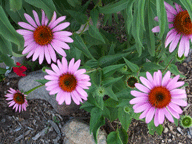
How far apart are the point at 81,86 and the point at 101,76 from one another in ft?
0.74

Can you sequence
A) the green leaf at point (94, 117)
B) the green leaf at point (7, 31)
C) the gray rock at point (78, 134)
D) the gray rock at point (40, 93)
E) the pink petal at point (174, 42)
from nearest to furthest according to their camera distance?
the green leaf at point (7, 31) → the pink petal at point (174, 42) → the green leaf at point (94, 117) → the gray rock at point (78, 134) → the gray rock at point (40, 93)

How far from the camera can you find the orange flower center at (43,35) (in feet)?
3.78

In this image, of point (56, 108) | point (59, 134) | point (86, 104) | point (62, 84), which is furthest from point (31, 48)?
point (59, 134)

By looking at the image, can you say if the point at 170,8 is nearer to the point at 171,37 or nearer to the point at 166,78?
the point at 171,37

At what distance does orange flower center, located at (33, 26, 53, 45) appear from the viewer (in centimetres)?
115

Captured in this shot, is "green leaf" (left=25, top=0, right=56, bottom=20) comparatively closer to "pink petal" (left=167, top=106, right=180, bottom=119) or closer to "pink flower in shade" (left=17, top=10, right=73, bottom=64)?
"pink flower in shade" (left=17, top=10, right=73, bottom=64)

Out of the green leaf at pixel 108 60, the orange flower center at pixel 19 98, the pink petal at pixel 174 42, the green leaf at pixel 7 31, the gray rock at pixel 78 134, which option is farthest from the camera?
the gray rock at pixel 78 134

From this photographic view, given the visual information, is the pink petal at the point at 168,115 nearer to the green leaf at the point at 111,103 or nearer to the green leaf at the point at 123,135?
the green leaf at the point at 111,103

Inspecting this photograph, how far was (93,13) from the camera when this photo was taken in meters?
1.34

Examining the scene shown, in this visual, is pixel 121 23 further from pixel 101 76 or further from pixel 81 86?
pixel 81 86

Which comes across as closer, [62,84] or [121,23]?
[62,84]

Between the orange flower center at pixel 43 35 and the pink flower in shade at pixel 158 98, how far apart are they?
58 centimetres

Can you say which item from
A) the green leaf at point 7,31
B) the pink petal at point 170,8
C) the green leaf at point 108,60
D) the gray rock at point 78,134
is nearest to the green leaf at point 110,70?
the green leaf at point 108,60

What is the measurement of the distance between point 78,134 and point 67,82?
41.4 inches
